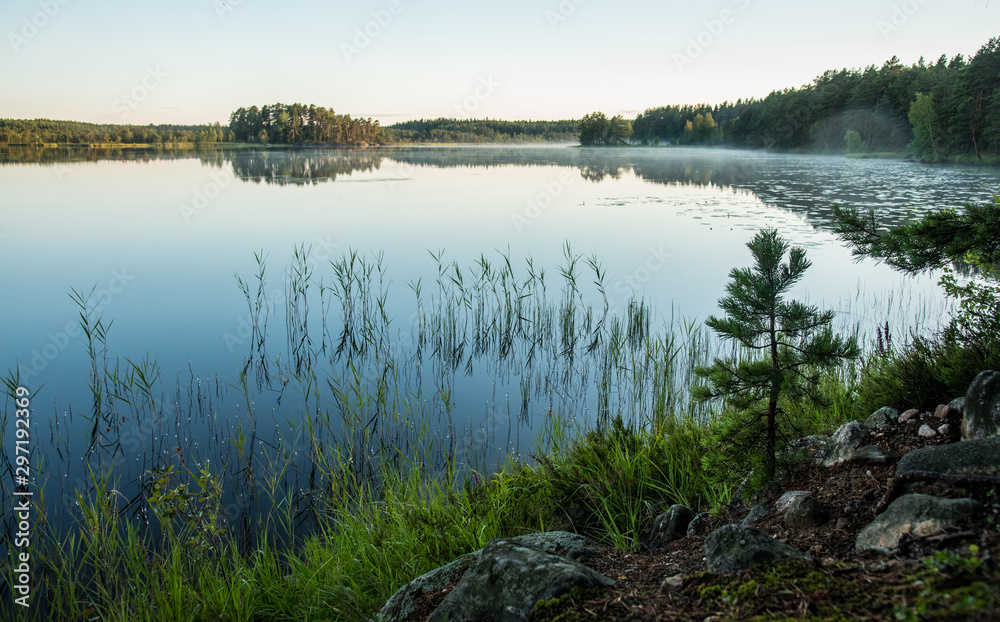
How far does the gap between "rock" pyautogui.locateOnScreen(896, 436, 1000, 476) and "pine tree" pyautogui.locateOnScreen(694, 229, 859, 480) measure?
565 millimetres

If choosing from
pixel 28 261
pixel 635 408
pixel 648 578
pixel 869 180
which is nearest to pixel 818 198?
pixel 869 180

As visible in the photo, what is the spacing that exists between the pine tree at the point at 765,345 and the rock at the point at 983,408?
47cm

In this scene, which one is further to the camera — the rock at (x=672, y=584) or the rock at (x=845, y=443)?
the rock at (x=845, y=443)

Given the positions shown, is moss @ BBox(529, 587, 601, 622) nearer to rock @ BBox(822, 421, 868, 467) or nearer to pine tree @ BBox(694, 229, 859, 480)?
pine tree @ BBox(694, 229, 859, 480)

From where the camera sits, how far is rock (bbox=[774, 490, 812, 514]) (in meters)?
2.22

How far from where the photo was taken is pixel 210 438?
5051 mm

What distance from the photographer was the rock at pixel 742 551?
1694 millimetres

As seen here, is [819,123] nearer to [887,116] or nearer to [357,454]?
[887,116]

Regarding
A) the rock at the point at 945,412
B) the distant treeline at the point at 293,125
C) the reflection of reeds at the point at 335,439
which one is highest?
the distant treeline at the point at 293,125

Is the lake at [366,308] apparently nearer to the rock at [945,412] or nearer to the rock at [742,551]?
the rock at [945,412]

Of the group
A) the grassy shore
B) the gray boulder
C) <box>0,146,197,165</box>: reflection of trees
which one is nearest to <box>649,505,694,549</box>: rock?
the grassy shore

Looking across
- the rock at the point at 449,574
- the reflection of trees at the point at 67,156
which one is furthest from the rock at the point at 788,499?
the reflection of trees at the point at 67,156

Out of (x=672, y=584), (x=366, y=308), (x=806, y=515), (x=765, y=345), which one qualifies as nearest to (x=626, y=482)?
(x=765, y=345)

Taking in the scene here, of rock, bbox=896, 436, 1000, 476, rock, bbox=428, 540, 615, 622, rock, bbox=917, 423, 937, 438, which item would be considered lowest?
rock, bbox=428, 540, 615, 622
